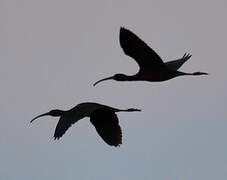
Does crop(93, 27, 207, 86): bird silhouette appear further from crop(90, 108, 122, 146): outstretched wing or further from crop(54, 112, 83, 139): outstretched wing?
crop(90, 108, 122, 146): outstretched wing

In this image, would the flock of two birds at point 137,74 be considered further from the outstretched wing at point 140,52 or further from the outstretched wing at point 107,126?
the outstretched wing at point 107,126

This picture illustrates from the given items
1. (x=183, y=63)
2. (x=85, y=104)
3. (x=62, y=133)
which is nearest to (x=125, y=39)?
(x=85, y=104)

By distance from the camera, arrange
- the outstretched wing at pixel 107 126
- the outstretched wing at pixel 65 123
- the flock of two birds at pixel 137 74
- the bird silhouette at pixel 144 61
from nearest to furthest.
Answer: the outstretched wing at pixel 65 123, the flock of two birds at pixel 137 74, the bird silhouette at pixel 144 61, the outstretched wing at pixel 107 126

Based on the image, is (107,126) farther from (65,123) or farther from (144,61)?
(65,123)

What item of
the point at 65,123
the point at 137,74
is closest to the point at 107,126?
the point at 137,74

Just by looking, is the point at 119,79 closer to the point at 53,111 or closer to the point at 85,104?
the point at 85,104

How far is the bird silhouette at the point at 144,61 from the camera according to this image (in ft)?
14.6

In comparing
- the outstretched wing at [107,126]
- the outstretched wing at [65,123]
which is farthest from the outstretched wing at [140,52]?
the outstretched wing at [107,126]

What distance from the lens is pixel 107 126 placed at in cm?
558

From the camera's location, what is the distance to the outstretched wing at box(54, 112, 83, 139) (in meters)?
3.98

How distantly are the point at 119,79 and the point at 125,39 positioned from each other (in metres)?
0.33

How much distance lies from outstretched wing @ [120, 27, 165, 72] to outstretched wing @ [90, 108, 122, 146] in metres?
0.85

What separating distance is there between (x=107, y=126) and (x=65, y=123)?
146cm

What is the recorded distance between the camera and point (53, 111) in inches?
206
